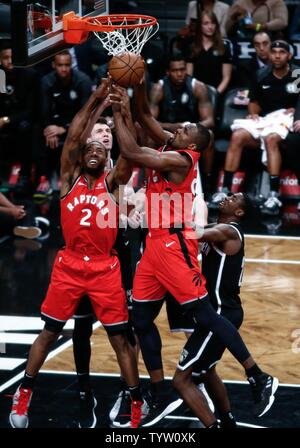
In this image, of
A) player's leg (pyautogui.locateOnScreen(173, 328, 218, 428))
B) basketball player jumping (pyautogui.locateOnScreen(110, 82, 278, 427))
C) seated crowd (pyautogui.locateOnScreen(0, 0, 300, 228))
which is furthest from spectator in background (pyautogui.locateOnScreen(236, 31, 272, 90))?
player's leg (pyautogui.locateOnScreen(173, 328, 218, 428))

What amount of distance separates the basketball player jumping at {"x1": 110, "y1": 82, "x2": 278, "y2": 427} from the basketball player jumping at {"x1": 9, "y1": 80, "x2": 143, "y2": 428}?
0.15 m

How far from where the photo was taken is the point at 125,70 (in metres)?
6.94

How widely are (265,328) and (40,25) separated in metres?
3.12

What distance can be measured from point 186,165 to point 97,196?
0.63 metres

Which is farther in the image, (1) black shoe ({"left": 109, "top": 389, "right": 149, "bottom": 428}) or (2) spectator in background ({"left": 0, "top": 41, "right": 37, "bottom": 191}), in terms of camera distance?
(2) spectator in background ({"left": 0, "top": 41, "right": 37, "bottom": 191})

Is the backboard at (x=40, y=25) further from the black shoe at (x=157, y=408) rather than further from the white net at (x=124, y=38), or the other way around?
the black shoe at (x=157, y=408)

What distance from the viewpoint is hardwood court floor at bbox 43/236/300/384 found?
8.05m

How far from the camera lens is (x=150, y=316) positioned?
7.09m

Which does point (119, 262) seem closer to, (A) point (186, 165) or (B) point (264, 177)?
(A) point (186, 165)

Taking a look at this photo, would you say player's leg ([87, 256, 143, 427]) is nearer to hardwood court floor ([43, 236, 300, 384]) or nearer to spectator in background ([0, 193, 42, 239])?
hardwood court floor ([43, 236, 300, 384])

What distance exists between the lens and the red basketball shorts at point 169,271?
6.94 meters

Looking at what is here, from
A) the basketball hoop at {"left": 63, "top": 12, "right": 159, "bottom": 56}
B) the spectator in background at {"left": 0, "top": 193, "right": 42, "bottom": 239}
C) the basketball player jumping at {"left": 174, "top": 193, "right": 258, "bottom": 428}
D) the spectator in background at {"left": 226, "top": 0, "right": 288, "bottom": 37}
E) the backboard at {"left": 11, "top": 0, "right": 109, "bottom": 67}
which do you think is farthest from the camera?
the spectator in background at {"left": 226, "top": 0, "right": 288, "bottom": 37}

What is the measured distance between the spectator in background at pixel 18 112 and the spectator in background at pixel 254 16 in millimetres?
2684
